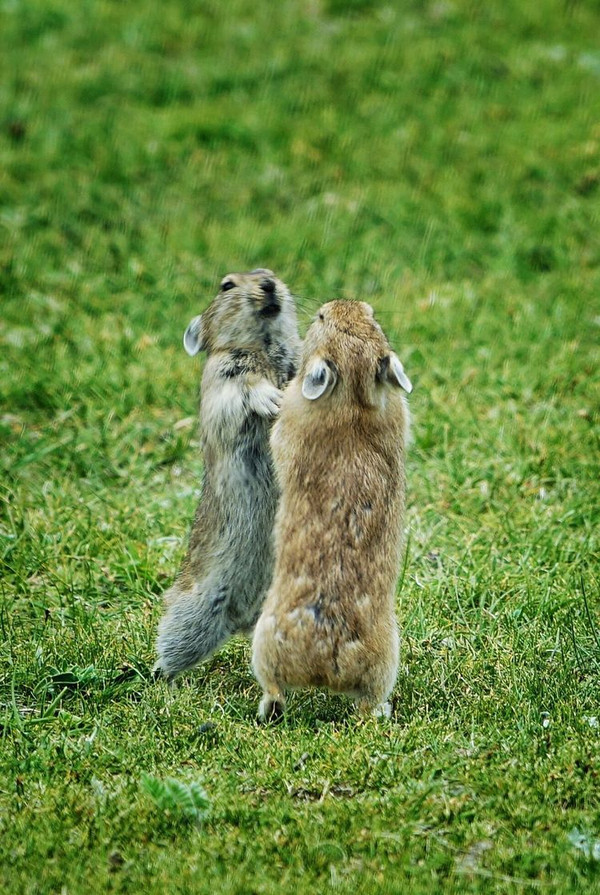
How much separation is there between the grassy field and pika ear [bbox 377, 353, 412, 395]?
1.20 meters

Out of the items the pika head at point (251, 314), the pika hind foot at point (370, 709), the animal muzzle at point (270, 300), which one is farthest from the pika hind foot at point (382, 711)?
the animal muzzle at point (270, 300)

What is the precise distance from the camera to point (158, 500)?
→ 21.2ft

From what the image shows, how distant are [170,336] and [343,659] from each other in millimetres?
4137

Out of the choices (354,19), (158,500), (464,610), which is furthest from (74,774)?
(354,19)

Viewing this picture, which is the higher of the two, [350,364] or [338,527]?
[350,364]

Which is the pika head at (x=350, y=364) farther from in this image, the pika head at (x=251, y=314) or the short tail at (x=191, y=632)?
the short tail at (x=191, y=632)

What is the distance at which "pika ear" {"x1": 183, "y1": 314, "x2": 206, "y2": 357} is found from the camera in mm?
5262

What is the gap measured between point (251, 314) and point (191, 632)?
4.41 feet

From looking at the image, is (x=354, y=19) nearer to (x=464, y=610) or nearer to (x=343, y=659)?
(x=464, y=610)

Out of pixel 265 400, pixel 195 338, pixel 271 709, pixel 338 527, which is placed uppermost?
pixel 195 338

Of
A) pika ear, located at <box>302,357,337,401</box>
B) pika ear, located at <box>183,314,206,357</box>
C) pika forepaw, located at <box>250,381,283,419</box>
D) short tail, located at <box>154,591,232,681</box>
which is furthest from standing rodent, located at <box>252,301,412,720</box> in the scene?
pika ear, located at <box>183,314,206,357</box>

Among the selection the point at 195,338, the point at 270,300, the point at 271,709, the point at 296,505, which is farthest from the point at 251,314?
the point at 271,709

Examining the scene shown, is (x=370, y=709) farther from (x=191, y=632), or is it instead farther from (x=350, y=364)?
(x=350, y=364)

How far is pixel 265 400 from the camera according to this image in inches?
191
